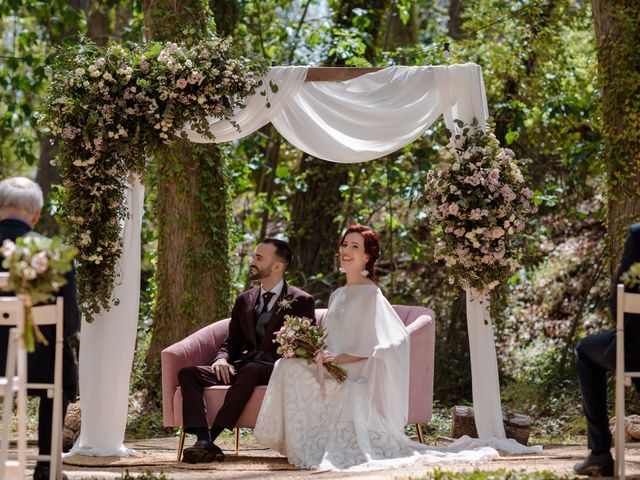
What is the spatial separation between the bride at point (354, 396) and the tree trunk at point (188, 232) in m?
2.59

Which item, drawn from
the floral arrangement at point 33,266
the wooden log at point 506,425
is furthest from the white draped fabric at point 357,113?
the floral arrangement at point 33,266

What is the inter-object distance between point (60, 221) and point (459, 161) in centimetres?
269

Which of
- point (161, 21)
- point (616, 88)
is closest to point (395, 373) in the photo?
point (616, 88)

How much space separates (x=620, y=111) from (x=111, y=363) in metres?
4.40

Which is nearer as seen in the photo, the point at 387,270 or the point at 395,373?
the point at 395,373

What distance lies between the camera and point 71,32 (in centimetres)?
1243

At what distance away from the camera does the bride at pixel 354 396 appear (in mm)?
5840

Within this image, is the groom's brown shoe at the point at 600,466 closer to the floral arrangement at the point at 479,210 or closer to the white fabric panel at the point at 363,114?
the floral arrangement at the point at 479,210

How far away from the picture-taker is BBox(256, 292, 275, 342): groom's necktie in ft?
21.9

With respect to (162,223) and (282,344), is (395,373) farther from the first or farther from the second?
(162,223)

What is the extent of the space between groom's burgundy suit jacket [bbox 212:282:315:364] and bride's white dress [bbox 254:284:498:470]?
35 cm

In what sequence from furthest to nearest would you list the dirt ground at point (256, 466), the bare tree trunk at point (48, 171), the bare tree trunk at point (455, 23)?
the bare tree trunk at point (48, 171) < the bare tree trunk at point (455, 23) < the dirt ground at point (256, 466)

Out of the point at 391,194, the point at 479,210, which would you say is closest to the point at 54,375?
the point at 479,210

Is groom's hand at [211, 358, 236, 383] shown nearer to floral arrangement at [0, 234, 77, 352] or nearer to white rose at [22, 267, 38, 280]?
floral arrangement at [0, 234, 77, 352]
